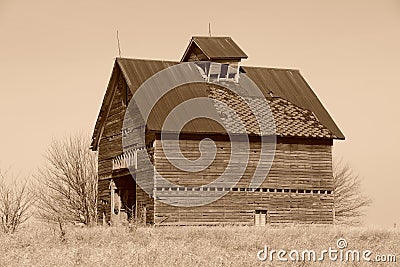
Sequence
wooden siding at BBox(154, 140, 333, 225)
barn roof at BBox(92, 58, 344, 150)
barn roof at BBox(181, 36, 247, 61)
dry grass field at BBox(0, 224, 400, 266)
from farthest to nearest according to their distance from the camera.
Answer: barn roof at BBox(181, 36, 247, 61)
barn roof at BBox(92, 58, 344, 150)
wooden siding at BBox(154, 140, 333, 225)
dry grass field at BBox(0, 224, 400, 266)

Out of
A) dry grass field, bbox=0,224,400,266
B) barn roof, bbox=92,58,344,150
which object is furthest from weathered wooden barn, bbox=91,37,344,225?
dry grass field, bbox=0,224,400,266

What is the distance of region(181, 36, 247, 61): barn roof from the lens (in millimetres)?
37750

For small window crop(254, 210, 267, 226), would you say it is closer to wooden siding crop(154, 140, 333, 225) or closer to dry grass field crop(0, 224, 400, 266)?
wooden siding crop(154, 140, 333, 225)

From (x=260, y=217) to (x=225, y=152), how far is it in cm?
354

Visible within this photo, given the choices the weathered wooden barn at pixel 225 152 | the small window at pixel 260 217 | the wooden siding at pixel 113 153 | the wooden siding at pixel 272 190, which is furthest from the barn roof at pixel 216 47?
the small window at pixel 260 217

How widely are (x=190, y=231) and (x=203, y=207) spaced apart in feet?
22.2

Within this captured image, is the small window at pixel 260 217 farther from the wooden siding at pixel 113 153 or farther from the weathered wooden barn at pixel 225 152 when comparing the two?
the wooden siding at pixel 113 153

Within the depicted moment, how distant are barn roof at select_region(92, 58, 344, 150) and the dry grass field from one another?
7.71 meters

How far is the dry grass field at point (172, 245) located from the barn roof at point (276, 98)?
771cm

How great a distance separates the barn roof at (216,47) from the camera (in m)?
→ 37.8

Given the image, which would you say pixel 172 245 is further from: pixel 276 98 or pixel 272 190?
pixel 276 98

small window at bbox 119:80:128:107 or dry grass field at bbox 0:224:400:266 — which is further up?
small window at bbox 119:80:128:107

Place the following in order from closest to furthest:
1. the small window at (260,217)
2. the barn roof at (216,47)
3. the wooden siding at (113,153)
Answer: the small window at (260,217) < the wooden siding at (113,153) < the barn roof at (216,47)

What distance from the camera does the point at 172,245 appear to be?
22.1 meters
